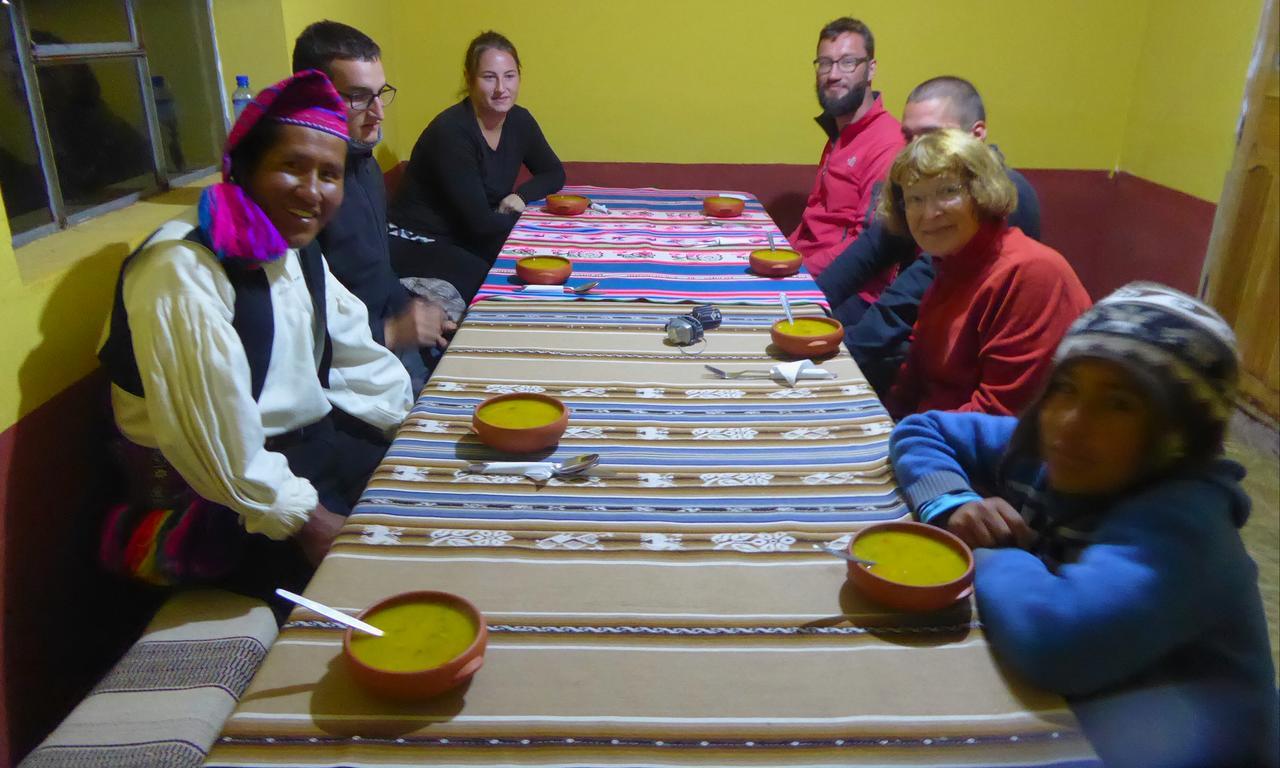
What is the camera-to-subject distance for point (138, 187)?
6.91ft

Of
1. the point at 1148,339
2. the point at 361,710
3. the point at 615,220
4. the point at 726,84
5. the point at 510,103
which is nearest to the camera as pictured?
the point at 361,710

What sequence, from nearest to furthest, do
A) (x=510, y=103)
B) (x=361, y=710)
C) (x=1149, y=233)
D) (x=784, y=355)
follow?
(x=361, y=710) → (x=784, y=355) → (x=510, y=103) → (x=1149, y=233)

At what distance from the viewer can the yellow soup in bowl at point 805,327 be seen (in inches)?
66.8

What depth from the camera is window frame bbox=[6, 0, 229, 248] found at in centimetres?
169

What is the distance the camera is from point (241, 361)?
129 centimetres

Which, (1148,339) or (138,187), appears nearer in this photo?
(1148,339)

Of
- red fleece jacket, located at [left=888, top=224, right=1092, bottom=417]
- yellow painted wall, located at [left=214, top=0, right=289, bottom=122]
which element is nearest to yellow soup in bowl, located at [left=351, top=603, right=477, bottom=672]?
red fleece jacket, located at [left=888, top=224, right=1092, bottom=417]

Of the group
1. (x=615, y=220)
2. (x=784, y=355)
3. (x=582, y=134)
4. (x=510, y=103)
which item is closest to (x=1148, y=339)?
(x=784, y=355)

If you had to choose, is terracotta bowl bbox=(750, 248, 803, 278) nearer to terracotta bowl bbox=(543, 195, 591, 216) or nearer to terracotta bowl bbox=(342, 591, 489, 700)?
terracotta bowl bbox=(543, 195, 591, 216)

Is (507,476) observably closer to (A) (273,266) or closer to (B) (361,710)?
(B) (361,710)

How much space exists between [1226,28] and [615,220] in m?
2.51

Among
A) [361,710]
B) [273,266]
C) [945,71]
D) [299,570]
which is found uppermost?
[945,71]

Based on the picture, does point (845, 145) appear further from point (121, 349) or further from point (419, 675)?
point (419, 675)

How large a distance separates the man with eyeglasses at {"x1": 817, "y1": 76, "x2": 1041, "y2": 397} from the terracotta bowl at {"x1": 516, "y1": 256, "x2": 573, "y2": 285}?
2.39 ft
